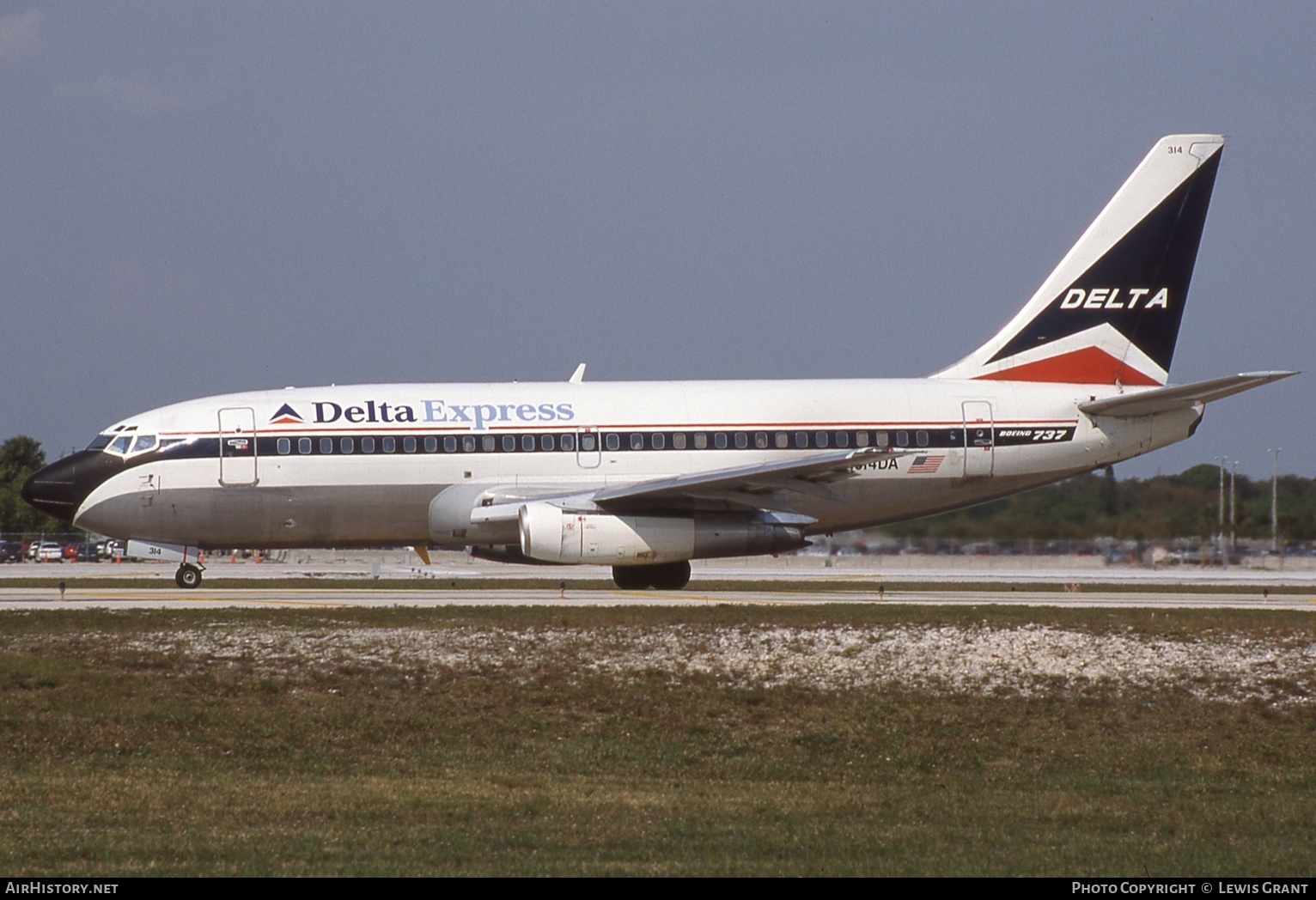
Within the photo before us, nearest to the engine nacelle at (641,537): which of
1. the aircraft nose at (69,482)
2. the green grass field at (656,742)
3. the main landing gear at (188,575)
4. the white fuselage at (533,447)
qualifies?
A: the white fuselage at (533,447)

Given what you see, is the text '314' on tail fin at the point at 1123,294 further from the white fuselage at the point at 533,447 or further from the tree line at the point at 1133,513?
the tree line at the point at 1133,513

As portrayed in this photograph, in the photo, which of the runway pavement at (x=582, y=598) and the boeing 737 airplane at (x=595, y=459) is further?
the boeing 737 airplane at (x=595, y=459)

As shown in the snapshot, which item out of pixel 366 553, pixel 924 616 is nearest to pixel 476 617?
pixel 924 616

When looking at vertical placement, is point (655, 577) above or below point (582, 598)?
above

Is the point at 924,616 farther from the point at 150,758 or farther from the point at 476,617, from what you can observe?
the point at 150,758

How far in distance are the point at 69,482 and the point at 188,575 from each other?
318 centimetres

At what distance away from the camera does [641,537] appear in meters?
26.9

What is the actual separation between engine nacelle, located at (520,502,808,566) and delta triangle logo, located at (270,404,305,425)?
4.99 metres

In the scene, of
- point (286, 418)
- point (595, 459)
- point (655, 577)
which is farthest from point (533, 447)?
point (286, 418)

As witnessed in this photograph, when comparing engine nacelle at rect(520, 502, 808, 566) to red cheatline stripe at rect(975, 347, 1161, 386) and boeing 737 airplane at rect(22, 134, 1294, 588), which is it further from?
red cheatline stripe at rect(975, 347, 1161, 386)

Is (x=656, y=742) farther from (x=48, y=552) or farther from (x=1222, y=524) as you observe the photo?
(x=48, y=552)

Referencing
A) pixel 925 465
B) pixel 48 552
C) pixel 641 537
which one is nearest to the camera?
pixel 641 537

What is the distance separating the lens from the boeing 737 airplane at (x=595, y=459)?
1077 inches

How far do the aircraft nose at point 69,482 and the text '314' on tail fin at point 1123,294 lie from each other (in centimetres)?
1650
